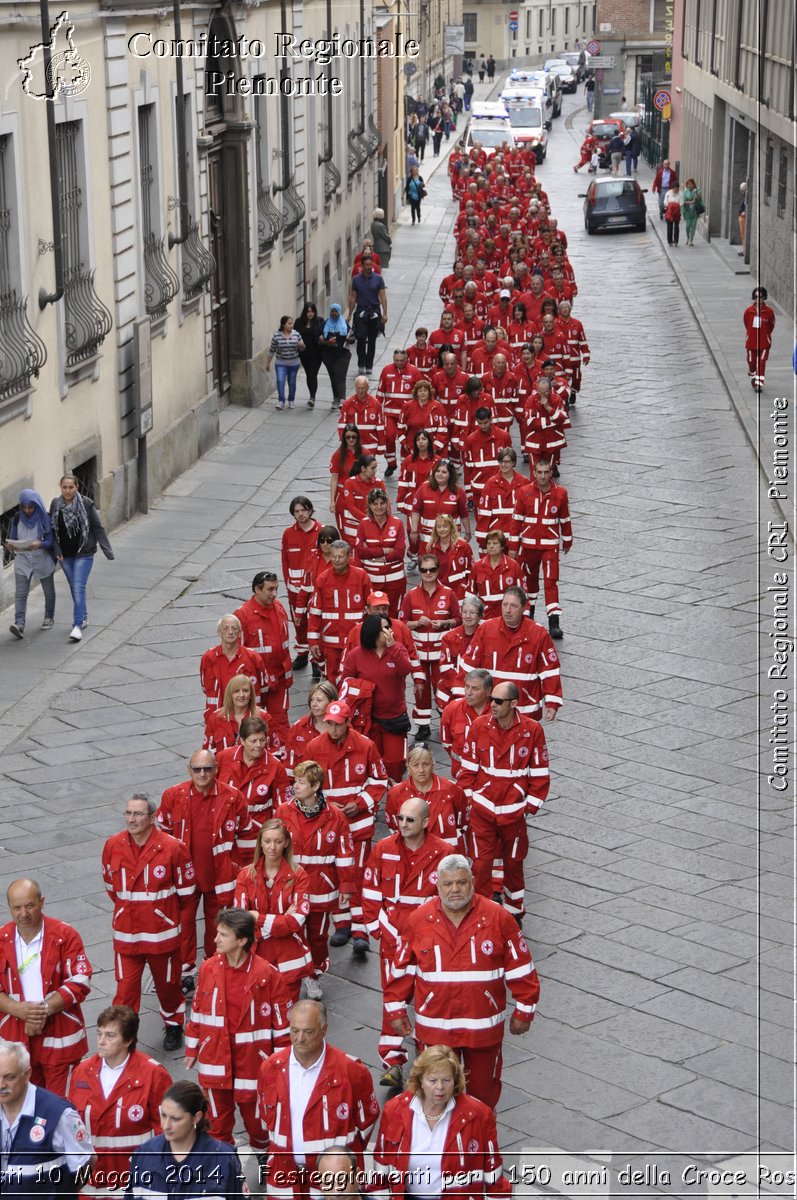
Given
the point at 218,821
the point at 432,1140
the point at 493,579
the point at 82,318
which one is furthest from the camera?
the point at 82,318

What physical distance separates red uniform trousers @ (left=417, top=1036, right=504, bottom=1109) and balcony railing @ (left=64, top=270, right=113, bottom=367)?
34.6ft

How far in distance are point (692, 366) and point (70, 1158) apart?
22.1 metres

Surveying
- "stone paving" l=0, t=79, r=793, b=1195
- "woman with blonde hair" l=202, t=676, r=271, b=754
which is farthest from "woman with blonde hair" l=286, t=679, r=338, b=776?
"stone paving" l=0, t=79, r=793, b=1195

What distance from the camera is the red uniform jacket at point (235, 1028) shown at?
25.1ft

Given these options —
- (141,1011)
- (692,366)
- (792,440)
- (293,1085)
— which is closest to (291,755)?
(141,1011)

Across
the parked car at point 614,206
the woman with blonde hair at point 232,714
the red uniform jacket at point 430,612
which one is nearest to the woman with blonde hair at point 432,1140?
the woman with blonde hair at point 232,714

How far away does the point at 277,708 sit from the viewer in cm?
1220

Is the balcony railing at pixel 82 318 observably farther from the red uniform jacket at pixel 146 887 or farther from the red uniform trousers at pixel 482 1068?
the red uniform trousers at pixel 482 1068

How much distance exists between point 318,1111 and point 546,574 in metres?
8.08

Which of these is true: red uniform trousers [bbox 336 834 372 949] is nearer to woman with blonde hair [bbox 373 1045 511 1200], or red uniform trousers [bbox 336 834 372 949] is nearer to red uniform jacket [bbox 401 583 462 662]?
red uniform jacket [bbox 401 583 462 662]

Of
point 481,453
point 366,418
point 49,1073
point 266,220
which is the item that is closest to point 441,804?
point 49,1073

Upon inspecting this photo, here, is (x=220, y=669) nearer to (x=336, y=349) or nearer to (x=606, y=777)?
(x=606, y=777)

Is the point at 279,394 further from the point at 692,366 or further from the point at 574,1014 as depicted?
the point at 574,1014

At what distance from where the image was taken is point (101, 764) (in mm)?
12547
